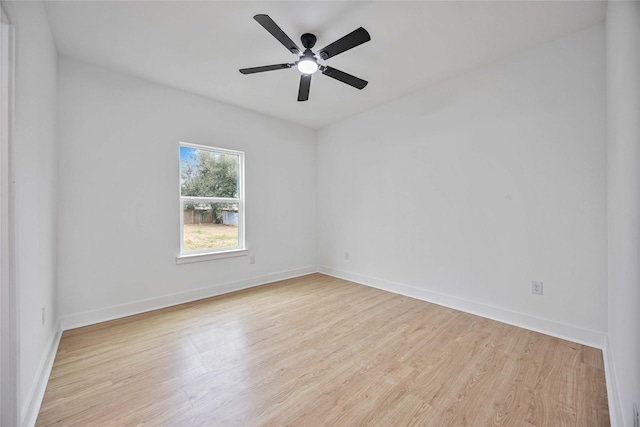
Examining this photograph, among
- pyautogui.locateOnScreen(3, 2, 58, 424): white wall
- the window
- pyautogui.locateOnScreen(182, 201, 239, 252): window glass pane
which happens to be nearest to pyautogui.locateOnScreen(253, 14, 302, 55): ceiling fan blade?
pyautogui.locateOnScreen(3, 2, 58, 424): white wall

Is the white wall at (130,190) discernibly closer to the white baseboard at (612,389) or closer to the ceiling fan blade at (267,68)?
the ceiling fan blade at (267,68)

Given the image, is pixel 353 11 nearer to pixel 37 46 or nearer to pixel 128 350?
pixel 37 46

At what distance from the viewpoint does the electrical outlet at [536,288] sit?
248 cm

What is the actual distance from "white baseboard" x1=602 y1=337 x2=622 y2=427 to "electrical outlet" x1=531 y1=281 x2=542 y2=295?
0.52 metres

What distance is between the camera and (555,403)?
158 cm

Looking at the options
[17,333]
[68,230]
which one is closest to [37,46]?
[68,230]

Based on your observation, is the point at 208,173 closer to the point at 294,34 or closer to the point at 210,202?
the point at 210,202

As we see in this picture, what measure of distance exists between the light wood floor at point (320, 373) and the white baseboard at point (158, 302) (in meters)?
0.12

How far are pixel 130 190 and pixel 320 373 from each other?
272 centimetres

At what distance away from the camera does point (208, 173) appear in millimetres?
3586

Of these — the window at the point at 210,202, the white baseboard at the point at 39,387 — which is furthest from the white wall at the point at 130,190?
the white baseboard at the point at 39,387

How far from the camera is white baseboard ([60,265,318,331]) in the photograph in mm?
2607

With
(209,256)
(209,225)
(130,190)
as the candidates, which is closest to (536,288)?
(209,256)

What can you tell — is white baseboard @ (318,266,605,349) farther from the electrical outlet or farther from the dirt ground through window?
the dirt ground through window
